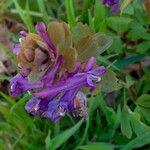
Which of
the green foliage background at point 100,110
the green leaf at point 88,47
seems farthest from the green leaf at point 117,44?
the green leaf at point 88,47

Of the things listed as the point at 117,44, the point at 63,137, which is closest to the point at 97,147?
the point at 63,137

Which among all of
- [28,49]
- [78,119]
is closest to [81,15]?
[78,119]

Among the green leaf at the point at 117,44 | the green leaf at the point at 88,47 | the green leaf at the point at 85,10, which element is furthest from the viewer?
the green leaf at the point at 85,10

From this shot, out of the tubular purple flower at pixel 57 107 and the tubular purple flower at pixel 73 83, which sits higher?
the tubular purple flower at pixel 73 83

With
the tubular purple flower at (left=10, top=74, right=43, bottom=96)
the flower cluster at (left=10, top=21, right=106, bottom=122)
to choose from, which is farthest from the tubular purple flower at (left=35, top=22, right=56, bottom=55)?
the tubular purple flower at (left=10, top=74, right=43, bottom=96)

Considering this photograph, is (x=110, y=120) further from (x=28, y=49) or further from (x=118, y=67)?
(x=28, y=49)

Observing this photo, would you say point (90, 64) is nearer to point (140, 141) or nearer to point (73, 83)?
point (73, 83)

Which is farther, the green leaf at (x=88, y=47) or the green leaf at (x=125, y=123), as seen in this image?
the green leaf at (x=125, y=123)

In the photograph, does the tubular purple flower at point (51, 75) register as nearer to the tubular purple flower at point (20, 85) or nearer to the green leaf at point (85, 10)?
the tubular purple flower at point (20, 85)
